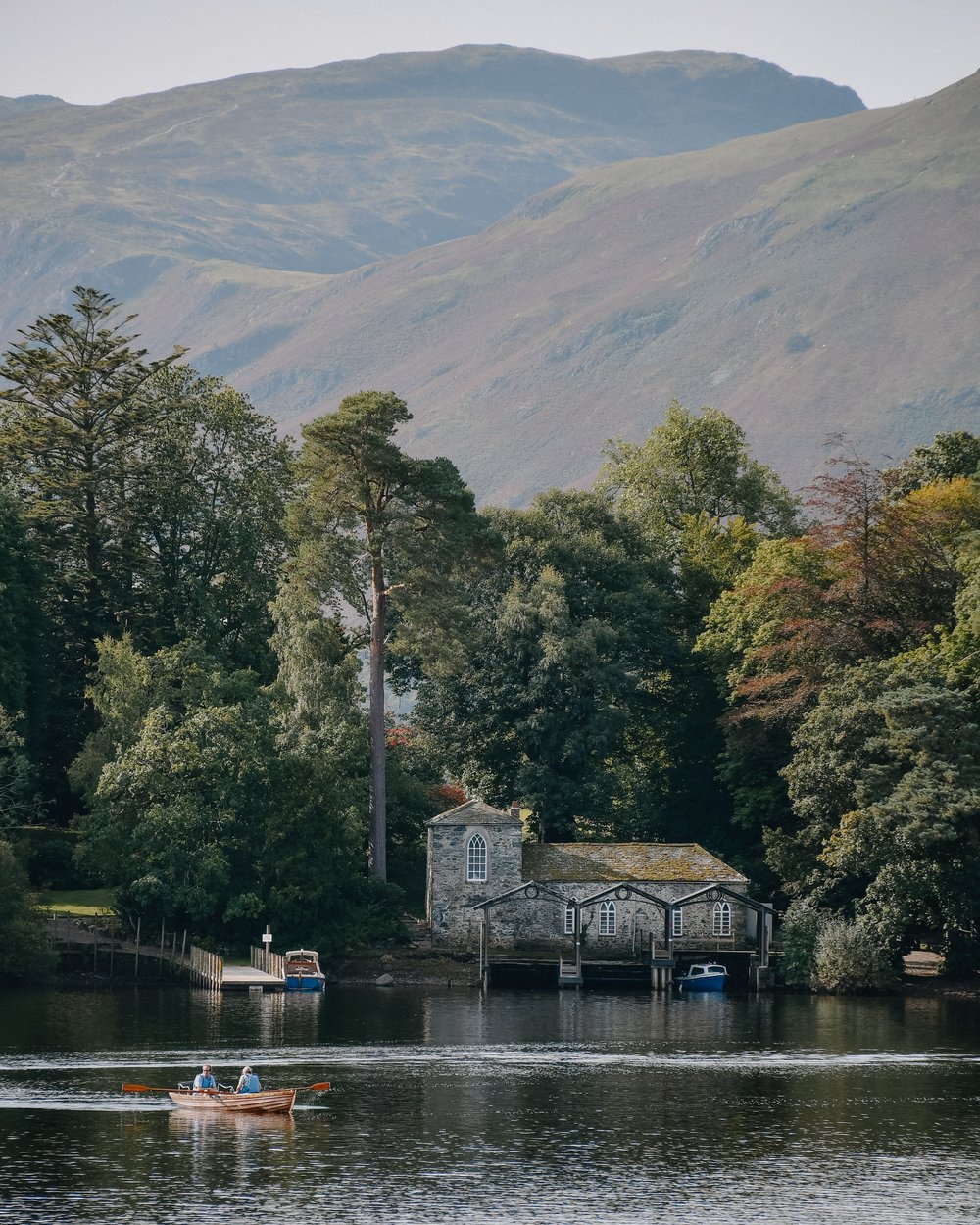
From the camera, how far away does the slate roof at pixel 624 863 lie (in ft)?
291

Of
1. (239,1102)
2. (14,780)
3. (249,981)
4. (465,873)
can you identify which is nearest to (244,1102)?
(239,1102)

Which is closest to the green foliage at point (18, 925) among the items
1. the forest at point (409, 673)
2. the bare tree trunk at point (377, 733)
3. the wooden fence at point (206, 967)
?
the forest at point (409, 673)

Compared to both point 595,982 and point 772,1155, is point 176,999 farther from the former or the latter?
point 772,1155

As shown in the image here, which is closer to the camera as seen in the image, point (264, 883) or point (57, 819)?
point (264, 883)

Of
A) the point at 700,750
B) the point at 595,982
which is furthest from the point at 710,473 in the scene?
the point at 595,982

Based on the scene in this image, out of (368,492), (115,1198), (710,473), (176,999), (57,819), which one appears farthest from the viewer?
(710,473)

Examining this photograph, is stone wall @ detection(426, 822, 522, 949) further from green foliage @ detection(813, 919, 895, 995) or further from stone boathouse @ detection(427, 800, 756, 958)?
green foliage @ detection(813, 919, 895, 995)

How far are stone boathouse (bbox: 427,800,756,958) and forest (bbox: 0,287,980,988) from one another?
9.85 feet

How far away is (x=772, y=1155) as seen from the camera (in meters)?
49.4

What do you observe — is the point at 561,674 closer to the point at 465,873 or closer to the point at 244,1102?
the point at 465,873

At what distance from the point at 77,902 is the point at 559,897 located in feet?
77.1

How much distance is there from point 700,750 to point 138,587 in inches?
1283

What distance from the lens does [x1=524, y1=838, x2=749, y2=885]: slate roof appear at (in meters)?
88.8

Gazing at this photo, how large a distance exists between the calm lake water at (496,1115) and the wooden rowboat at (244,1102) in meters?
0.54
